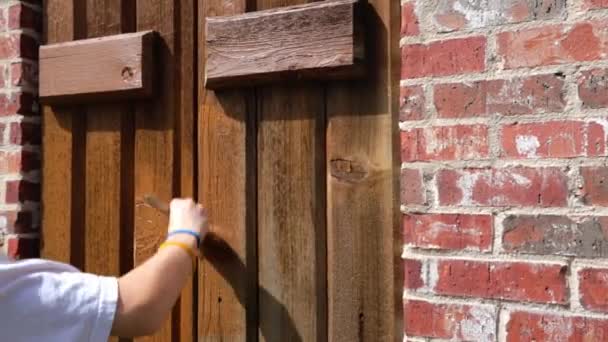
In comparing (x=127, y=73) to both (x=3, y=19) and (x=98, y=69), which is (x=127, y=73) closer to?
(x=98, y=69)

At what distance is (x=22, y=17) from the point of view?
1894 millimetres

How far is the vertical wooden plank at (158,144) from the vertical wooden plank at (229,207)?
10cm

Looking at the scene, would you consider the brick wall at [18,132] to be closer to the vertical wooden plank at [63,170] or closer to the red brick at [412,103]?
the vertical wooden plank at [63,170]

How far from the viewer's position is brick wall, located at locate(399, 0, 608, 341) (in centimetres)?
112

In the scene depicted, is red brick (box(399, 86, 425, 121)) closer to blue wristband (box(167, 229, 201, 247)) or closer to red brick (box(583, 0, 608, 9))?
red brick (box(583, 0, 608, 9))

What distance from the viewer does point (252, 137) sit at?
163 centimetres

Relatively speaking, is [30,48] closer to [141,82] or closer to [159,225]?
[141,82]

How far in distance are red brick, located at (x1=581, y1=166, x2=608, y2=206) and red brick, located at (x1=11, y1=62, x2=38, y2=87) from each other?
149 centimetres

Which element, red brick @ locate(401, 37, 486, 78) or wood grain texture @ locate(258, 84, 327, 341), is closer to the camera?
red brick @ locate(401, 37, 486, 78)

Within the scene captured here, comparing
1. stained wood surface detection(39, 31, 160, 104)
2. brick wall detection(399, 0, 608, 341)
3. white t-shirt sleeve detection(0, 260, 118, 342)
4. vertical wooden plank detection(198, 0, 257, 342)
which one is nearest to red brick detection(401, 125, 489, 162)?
brick wall detection(399, 0, 608, 341)

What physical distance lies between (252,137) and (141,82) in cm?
34

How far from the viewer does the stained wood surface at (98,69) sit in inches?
68.2

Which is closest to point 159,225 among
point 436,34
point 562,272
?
point 436,34

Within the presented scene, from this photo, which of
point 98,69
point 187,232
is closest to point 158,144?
point 98,69
